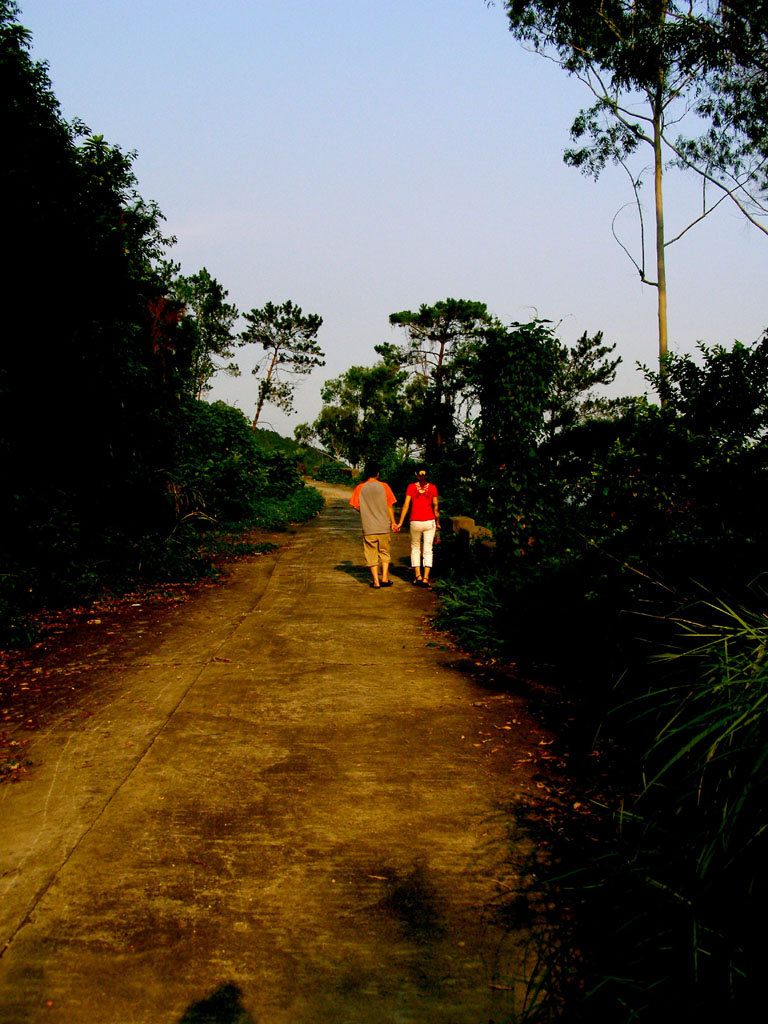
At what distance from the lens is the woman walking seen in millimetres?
11531

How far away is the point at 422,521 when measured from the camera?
1158 centimetres

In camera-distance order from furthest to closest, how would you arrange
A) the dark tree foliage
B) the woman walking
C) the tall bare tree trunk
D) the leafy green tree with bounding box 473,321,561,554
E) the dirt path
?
the tall bare tree trunk → the woman walking → the leafy green tree with bounding box 473,321,561,554 → the dark tree foliage → the dirt path

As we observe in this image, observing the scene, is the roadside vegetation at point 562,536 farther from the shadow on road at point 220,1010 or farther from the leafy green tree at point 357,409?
the leafy green tree at point 357,409

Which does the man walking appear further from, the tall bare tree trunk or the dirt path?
the tall bare tree trunk

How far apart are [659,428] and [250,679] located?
383 centimetres

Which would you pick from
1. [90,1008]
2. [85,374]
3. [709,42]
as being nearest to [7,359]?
[85,374]

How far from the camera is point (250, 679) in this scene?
6402 mm

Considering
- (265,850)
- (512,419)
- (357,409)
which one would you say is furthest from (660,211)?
(357,409)

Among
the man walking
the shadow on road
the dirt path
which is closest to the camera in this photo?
the shadow on road

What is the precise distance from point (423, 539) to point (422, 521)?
0.33 meters

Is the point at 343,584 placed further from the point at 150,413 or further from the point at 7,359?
the point at 7,359

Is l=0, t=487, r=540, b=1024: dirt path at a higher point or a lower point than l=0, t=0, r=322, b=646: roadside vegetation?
lower

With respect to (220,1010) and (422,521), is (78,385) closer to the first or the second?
(422,521)

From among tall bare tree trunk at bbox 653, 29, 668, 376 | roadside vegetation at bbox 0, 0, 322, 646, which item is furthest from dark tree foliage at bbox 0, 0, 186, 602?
tall bare tree trunk at bbox 653, 29, 668, 376
